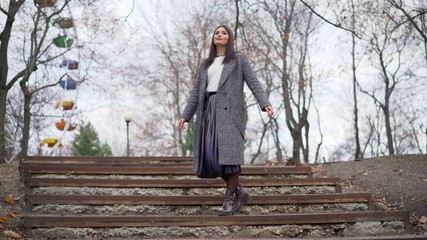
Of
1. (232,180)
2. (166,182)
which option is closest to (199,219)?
(232,180)

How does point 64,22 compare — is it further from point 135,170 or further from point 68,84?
point 135,170

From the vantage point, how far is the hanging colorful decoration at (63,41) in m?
17.6

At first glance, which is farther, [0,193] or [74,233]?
[0,193]

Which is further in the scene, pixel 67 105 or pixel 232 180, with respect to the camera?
Result: pixel 67 105

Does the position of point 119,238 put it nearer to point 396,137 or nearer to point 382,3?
point 382,3

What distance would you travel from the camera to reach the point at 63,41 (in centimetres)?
1778

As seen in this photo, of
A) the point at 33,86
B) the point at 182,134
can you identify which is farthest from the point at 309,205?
the point at 182,134

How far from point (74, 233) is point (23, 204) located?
1338mm

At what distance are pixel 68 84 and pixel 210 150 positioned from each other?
16274 mm

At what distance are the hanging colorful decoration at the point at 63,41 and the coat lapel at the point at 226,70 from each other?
42.9 ft

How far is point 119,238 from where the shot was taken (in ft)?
16.7

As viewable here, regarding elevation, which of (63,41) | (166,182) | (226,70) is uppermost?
(63,41)

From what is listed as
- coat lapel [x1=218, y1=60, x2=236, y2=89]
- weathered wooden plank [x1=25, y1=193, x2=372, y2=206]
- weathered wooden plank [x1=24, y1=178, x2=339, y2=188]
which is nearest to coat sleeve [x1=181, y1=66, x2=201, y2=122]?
coat lapel [x1=218, y1=60, x2=236, y2=89]

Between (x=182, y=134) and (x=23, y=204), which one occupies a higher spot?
(x=182, y=134)
